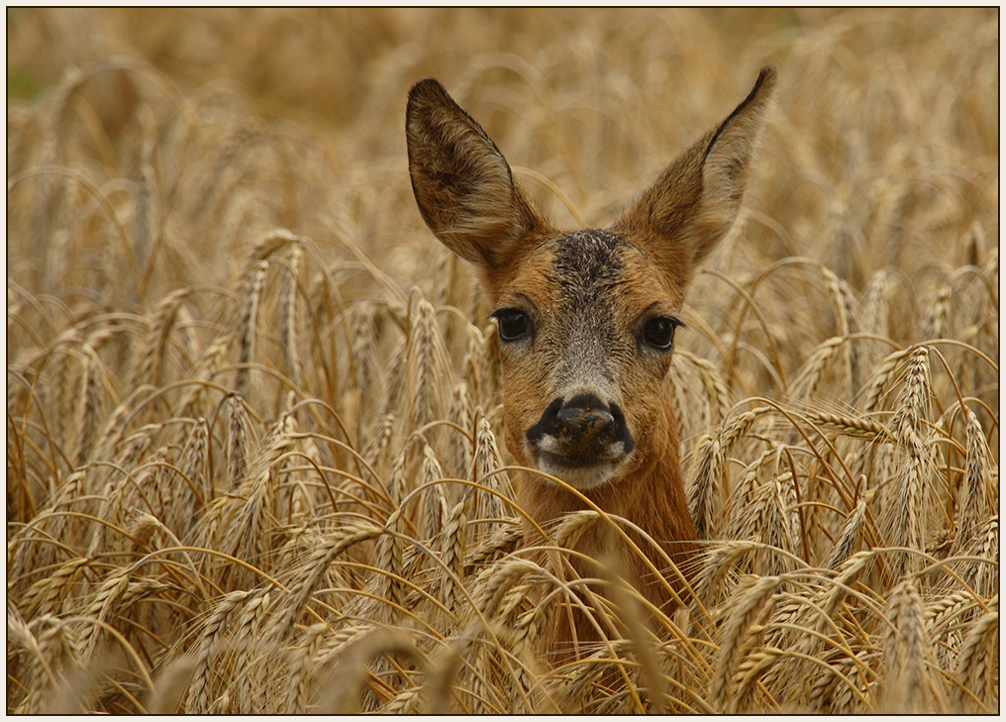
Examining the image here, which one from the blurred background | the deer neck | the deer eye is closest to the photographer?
the deer neck

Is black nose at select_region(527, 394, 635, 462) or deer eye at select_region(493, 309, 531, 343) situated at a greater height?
deer eye at select_region(493, 309, 531, 343)

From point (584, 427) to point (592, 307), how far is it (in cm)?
57

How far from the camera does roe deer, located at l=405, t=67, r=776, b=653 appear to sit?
3.00m

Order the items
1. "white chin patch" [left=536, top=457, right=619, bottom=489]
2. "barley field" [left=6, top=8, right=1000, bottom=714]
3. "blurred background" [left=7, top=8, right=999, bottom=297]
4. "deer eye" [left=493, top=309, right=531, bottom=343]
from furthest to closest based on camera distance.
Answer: "blurred background" [left=7, top=8, right=999, bottom=297] → "deer eye" [left=493, top=309, right=531, bottom=343] → "white chin patch" [left=536, top=457, right=619, bottom=489] → "barley field" [left=6, top=8, right=1000, bottom=714]

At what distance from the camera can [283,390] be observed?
193 inches

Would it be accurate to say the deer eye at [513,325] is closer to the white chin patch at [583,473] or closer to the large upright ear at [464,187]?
the large upright ear at [464,187]

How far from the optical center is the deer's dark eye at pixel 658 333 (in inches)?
129

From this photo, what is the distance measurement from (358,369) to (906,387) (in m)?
2.67

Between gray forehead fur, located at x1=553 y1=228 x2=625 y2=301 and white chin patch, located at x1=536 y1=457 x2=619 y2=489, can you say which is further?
gray forehead fur, located at x1=553 y1=228 x2=625 y2=301

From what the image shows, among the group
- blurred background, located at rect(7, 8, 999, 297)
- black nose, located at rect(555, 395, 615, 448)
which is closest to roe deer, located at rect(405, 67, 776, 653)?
black nose, located at rect(555, 395, 615, 448)

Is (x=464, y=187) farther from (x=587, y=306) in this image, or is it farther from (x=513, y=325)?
(x=587, y=306)

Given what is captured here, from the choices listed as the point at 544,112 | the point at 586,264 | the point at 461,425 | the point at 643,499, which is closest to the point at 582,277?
the point at 586,264

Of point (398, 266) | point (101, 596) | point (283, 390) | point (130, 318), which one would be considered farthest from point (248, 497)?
point (398, 266)

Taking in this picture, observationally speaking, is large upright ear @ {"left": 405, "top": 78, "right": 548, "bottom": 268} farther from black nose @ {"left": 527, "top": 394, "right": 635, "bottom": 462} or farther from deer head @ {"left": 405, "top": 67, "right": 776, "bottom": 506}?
black nose @ {"left": 527, "top": 394, "right": 635, "bottom": 462}
